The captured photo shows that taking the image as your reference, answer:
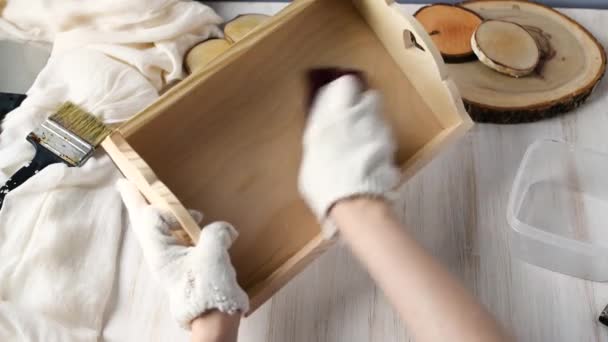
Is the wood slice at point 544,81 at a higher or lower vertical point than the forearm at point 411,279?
lower

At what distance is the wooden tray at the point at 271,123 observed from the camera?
639 mm

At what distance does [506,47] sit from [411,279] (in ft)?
1.33

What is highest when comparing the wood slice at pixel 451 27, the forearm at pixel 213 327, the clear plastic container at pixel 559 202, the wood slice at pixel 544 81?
the forearm at pixel 213 327

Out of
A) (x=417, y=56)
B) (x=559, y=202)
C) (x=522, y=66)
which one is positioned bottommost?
(x=559, y=202)

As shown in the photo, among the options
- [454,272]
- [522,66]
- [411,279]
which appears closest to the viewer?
[411,279]

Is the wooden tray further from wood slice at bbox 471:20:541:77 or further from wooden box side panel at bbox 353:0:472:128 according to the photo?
wood slice at bbox 471:20:541:77

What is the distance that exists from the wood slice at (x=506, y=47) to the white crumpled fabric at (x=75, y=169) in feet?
1.20

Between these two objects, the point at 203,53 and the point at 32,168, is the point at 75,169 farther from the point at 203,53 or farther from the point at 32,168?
the point at 203,53

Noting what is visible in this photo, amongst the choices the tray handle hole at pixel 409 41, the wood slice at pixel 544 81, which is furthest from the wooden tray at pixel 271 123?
the wood slice at pixel 544 81

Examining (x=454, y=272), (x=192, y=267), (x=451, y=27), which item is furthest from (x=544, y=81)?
(x=192, y=267)

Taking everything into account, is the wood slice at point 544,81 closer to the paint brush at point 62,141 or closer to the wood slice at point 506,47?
the wood slice at point 506,47

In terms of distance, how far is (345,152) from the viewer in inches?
23.7

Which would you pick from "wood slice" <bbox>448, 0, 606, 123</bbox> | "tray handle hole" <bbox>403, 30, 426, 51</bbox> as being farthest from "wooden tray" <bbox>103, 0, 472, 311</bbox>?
"wood slice" <bbox>448, 0, 606, 123</bbox>

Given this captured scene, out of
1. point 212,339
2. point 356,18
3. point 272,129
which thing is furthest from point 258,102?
point 212,339
